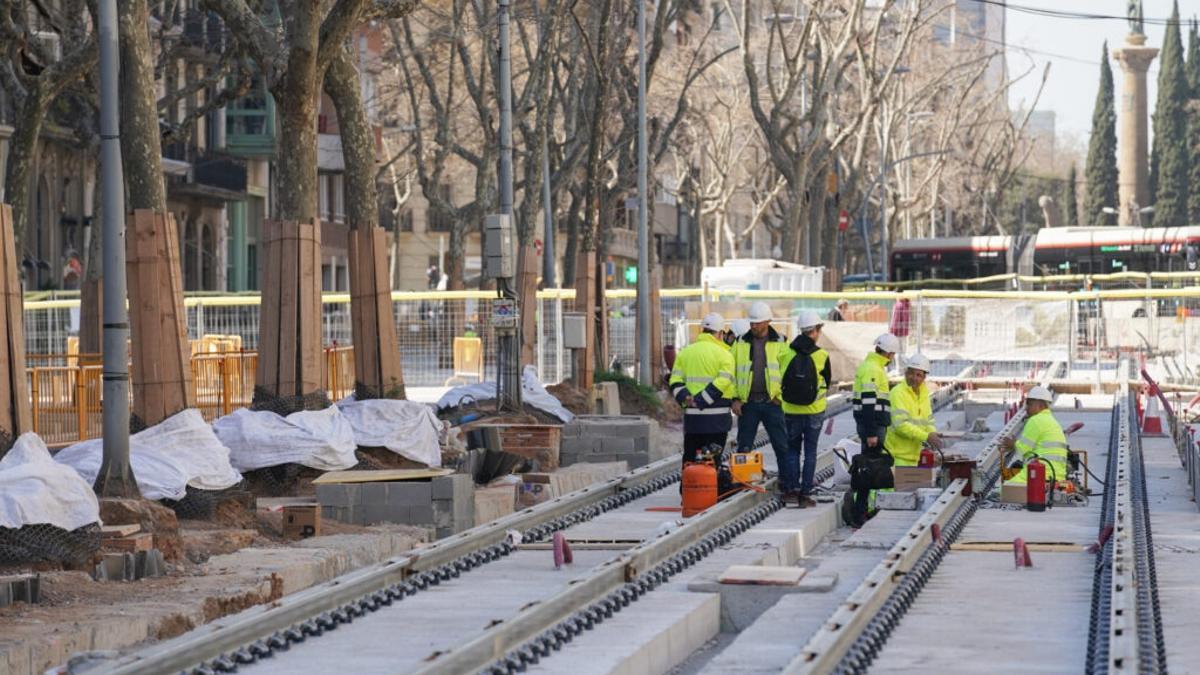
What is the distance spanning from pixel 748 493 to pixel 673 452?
8667 millimetres

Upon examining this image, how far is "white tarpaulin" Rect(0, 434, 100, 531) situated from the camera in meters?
14.6

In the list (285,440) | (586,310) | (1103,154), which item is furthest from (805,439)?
(1103,154)

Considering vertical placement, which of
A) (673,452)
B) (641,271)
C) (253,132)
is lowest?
(673,452)

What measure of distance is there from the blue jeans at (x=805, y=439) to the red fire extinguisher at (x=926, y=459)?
1.20 meters

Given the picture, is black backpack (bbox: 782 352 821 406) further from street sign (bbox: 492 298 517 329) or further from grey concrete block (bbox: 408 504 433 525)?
street sign (bbox: 492 298 517 329)

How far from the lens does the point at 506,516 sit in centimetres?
2000

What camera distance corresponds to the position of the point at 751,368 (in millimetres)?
20672

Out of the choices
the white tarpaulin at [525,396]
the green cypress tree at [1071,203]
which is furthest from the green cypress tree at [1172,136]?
the white tarpaulin at [525,396]

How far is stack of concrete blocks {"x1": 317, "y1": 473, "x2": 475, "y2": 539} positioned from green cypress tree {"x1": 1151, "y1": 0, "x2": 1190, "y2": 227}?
111 meters

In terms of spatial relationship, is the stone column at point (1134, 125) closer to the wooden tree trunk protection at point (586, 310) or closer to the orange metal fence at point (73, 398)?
the wooden tree trunk protection at point (586, 310)

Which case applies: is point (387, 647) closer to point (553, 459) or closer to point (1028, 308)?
point (553, 459)

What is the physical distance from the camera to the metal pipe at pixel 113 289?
16.8 m

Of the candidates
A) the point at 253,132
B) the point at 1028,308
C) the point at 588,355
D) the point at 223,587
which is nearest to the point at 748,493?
the point at 223,587

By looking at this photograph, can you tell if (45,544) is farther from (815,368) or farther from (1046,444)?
(1046,444)
